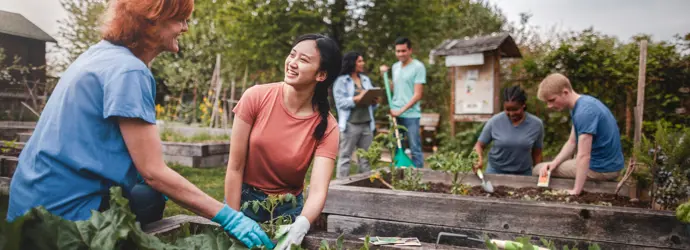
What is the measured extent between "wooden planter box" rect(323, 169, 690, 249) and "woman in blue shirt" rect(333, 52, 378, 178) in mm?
1846

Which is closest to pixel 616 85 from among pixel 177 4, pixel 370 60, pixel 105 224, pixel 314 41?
pixel 370 60

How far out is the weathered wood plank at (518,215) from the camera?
2375 millimetres

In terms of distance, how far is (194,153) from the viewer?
6.39m

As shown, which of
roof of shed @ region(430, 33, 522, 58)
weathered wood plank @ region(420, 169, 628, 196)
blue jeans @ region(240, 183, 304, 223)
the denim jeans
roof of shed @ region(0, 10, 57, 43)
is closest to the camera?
the denim jeans

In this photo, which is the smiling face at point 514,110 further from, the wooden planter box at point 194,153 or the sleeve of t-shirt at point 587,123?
the wooden planter box at point 194,153

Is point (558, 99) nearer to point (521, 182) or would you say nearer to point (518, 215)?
point (521, 182)

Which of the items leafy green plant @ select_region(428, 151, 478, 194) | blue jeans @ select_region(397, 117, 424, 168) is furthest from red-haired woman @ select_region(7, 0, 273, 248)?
blue jeans @ select_region(397, 117, 424, 168)

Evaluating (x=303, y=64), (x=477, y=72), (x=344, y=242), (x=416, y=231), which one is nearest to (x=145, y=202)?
(x=344, y=242)

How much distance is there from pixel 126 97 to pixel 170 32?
314 mm

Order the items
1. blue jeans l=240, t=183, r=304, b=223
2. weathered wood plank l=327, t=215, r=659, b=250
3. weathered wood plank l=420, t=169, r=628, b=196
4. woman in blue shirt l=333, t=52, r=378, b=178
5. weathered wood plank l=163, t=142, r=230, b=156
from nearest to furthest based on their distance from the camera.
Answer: blue jeans l=240, t=183, r=304, b=223 < weathered wood plank l=327, t=215, r=659, b=250 < weathered wood plank l=420, t=169, r=628, b=196 < woman in blue shirt l=333, t=52, r=378, b=178 < weathered wood plank l=163, t=142, r=230, b=156

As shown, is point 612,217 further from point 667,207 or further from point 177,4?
point 177,4

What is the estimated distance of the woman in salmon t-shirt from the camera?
2.08 metres

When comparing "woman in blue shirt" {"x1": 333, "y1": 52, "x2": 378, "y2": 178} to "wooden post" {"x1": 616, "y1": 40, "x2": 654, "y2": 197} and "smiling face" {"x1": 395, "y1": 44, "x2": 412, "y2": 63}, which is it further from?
"wooden post" {"x1": 616, "y1": 40, "x2": 654, "y2": 197}

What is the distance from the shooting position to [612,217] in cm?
246
